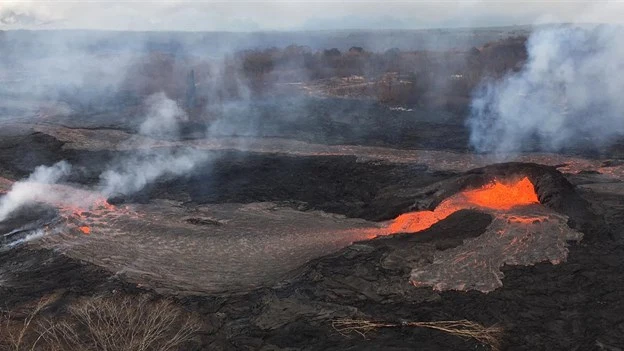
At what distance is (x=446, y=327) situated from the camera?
1217 centimetres

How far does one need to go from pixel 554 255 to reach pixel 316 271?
24.6ft

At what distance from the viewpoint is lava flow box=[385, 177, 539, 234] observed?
18.2 meters

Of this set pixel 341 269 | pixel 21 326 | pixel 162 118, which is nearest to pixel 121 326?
pixel 21 326

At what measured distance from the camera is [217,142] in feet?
103

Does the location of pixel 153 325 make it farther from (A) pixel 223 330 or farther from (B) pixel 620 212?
(B) pixel 620 212

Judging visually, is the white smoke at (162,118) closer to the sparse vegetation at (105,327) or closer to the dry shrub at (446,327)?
the sparse vegetation at (105,327)

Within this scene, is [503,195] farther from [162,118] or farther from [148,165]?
[162,118]

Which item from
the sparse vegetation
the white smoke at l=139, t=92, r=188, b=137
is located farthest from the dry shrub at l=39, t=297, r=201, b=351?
the white smoke at l=139, t=92, r=188, b=137

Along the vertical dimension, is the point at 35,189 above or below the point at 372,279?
above

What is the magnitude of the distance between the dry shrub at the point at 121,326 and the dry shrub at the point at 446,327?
3.85 m

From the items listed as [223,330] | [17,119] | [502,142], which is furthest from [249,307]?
[17,119]

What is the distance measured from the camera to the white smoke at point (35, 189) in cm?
2056

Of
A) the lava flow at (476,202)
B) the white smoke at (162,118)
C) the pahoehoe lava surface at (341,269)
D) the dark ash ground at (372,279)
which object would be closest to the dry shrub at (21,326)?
the dark ash ground at (372,279)

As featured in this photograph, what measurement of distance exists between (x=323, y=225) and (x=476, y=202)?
6.11 meters
